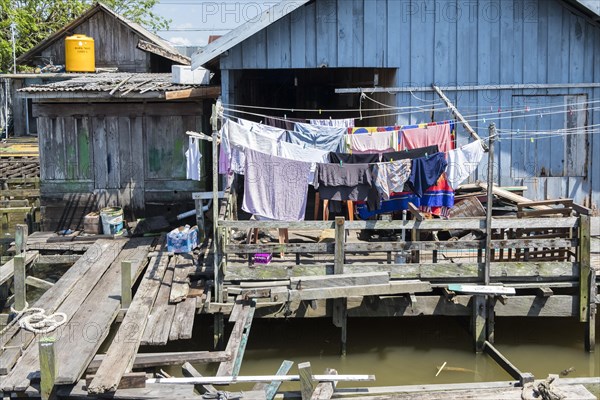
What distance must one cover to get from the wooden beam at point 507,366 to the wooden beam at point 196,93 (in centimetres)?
704

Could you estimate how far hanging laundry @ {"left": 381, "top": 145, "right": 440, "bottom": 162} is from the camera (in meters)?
11.3

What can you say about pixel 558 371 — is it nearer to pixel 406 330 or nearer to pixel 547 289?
pixel 547 289

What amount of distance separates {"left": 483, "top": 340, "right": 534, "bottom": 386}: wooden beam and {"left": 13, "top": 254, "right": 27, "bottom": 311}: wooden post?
24.4 feet

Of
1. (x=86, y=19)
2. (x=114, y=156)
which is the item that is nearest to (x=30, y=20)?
(x=86, y=19)

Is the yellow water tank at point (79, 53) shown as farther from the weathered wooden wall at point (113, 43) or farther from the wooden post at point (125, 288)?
the wooden post at point (125, 288)

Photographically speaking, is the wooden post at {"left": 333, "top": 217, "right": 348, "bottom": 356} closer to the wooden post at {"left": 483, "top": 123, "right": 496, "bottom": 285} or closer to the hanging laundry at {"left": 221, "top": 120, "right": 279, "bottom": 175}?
the hanging laundry at {"left": 221, "top": 120, "right": 279, "bottom": 175}

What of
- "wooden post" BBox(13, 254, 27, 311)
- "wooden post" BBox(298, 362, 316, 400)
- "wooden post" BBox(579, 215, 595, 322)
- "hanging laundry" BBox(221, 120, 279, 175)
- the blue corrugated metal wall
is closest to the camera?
"wooden post" BBox(298, 362, 316, 400)

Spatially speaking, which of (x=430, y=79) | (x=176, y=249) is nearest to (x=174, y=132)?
(x=176, y=249)

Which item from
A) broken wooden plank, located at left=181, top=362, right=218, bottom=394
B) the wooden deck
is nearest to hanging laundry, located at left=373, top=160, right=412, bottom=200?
the wooden deck

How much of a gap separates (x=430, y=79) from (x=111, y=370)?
27.3 feet

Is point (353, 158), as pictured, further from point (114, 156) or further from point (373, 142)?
point (114, 156)

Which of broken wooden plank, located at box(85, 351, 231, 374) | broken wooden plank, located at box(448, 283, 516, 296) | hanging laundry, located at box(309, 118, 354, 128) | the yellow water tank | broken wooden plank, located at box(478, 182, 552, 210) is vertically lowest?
broken wooden plank, located at box(85, 351, 231, 374)

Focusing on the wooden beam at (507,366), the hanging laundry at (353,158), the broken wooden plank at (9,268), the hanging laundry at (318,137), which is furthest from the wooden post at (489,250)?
the broken wooden plank at (9,268)

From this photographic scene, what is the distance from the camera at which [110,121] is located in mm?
14875
